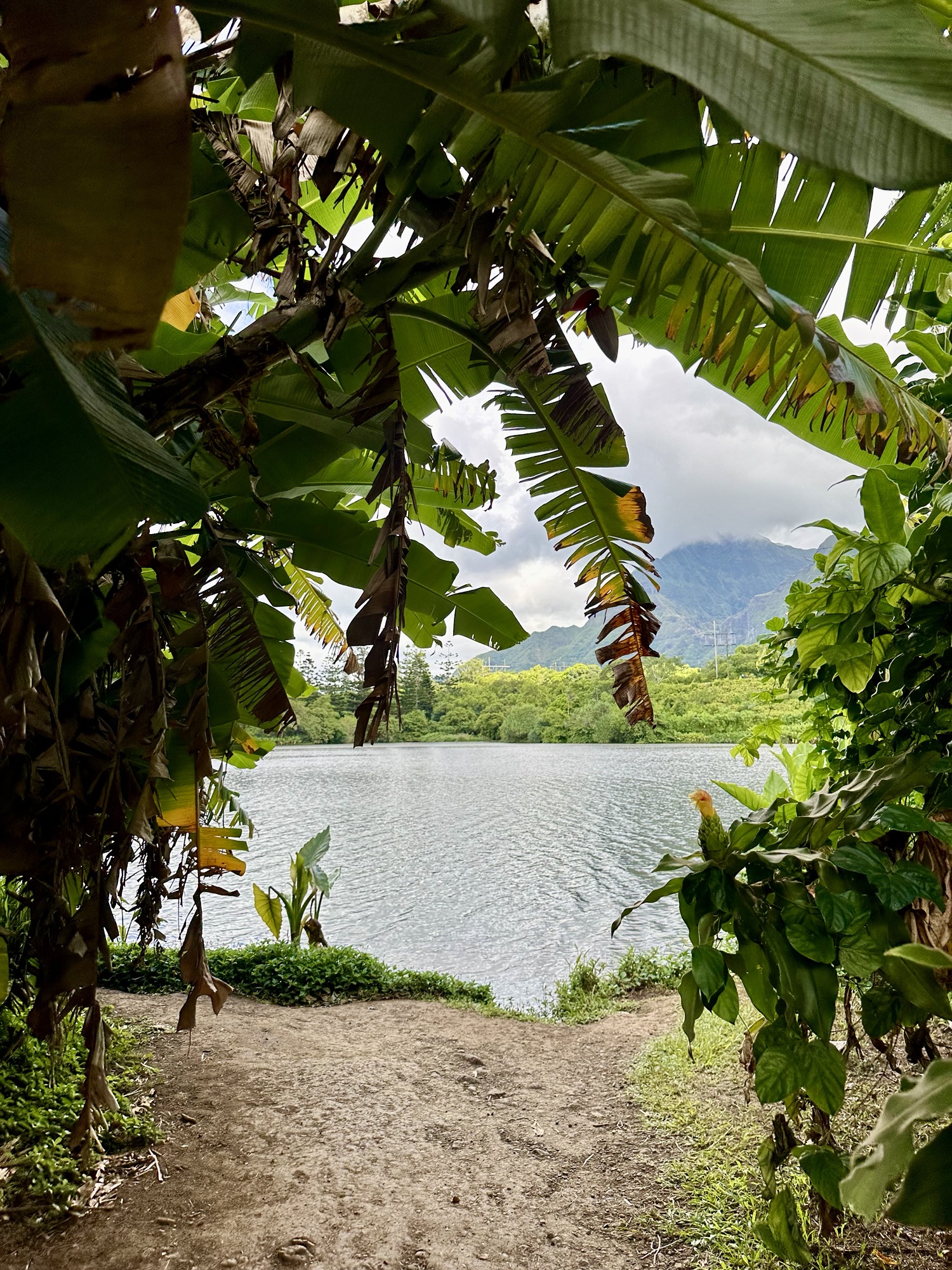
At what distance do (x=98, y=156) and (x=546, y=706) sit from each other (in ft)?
40.2

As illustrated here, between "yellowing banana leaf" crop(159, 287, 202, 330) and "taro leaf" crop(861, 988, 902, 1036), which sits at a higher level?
"yellowing banana leaf" crop(159, 287, 202, 330)

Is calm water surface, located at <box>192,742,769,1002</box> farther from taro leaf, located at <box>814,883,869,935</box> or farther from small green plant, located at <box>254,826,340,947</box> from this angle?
taro leaf, located at <box>814,883,869,935</box>

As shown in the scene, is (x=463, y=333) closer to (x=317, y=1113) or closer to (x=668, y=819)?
(x=317, y=1113)

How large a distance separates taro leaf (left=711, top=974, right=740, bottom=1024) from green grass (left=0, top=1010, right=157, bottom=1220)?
1.15 metres

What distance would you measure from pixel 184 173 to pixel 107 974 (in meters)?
4.43

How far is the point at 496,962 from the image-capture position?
476 centimetres

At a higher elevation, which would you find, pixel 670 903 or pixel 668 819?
pixel 668 819

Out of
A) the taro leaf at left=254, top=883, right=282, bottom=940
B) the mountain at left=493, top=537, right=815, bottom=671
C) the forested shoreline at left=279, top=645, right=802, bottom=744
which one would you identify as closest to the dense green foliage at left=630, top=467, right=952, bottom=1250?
the taro leaf at left=254, top=883, right=282, bottom=940

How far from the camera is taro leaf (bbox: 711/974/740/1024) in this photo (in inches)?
29.3

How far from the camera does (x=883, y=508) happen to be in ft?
2.88

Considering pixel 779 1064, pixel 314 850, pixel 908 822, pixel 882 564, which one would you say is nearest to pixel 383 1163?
pixel 779 1064

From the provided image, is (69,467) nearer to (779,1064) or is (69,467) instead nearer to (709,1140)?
(779,1064)

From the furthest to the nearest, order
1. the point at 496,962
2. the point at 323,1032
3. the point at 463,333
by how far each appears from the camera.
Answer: the point at 496,962 < the point at 323,1032 < the point at 463,333

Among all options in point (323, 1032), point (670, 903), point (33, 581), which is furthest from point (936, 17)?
point (670, 903)
